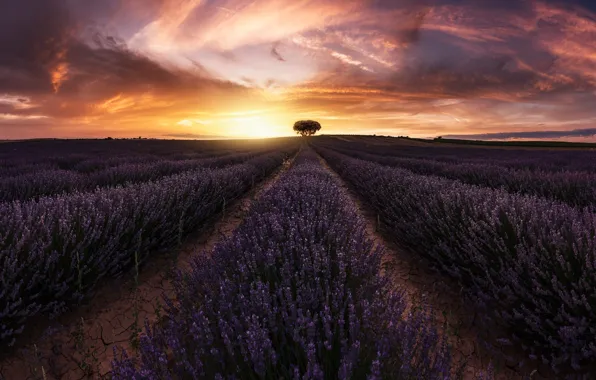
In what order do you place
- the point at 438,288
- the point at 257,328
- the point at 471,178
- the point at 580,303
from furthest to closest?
the point at 471,178 < the point at 438,288 < the point at 580,303 < the point at 257,328

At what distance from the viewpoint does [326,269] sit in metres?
1.78

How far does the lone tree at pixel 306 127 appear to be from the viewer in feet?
287

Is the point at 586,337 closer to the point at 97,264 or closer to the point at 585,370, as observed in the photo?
the point at 585,370

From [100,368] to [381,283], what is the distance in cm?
184

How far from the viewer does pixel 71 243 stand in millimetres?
2572

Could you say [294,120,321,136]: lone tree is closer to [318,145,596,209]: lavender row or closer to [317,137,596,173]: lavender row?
[317,137,596,173]: lavender row

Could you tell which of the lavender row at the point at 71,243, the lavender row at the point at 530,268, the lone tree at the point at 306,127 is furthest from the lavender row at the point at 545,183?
the lone tree at the point at 306,127

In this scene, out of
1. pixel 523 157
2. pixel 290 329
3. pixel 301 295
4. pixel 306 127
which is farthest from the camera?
pixel 306 127

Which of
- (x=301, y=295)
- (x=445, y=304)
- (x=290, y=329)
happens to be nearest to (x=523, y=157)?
(x=445, y=304)

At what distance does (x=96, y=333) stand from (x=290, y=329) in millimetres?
1794

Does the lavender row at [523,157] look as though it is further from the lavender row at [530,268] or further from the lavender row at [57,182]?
the lavender row at [57,182]

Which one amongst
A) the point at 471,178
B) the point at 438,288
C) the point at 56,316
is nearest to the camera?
the point at 56,316

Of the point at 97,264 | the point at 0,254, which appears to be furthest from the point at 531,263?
the point at 0,254

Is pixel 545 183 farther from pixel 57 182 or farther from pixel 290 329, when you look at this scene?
pixel 57 182
